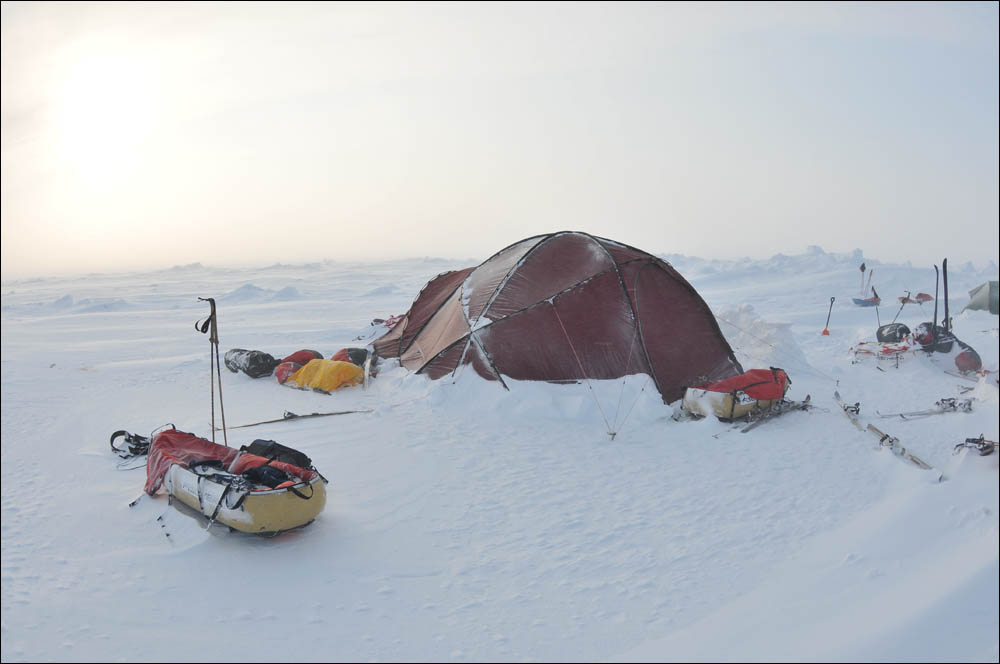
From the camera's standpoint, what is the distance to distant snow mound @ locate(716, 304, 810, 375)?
1144cm

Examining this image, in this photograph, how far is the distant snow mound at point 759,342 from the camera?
11.4 meters

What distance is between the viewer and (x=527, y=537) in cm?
561

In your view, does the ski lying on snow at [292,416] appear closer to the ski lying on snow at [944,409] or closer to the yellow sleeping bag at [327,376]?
the yellow sleeping bag at [327,376]

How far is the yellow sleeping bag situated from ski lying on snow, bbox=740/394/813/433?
20.1 ft

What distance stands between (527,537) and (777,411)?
4.40 m

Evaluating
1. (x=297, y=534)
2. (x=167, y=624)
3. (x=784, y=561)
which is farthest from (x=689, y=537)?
(x=167, y=624)

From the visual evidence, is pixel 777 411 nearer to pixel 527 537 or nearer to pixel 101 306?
pixel 527 537

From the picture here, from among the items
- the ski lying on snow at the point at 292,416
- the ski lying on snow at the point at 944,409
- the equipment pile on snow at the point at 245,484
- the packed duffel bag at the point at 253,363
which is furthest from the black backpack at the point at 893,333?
the equipment pile on snow at the point at 245,484

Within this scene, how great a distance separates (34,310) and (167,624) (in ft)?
93.9

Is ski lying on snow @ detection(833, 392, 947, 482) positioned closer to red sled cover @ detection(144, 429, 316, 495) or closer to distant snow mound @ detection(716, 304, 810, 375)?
distant snow mound @ detection(716, 304, 810, 375)

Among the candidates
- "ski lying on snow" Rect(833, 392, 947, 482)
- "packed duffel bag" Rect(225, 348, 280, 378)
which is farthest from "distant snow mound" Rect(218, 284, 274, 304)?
"ski lying on snow" Rect(833, 392, 947, 482)

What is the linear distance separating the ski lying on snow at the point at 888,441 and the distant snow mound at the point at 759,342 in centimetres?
255

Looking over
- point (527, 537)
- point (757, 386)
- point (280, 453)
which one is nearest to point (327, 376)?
point (280, 453)

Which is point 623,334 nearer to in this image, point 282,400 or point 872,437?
point 872,437
